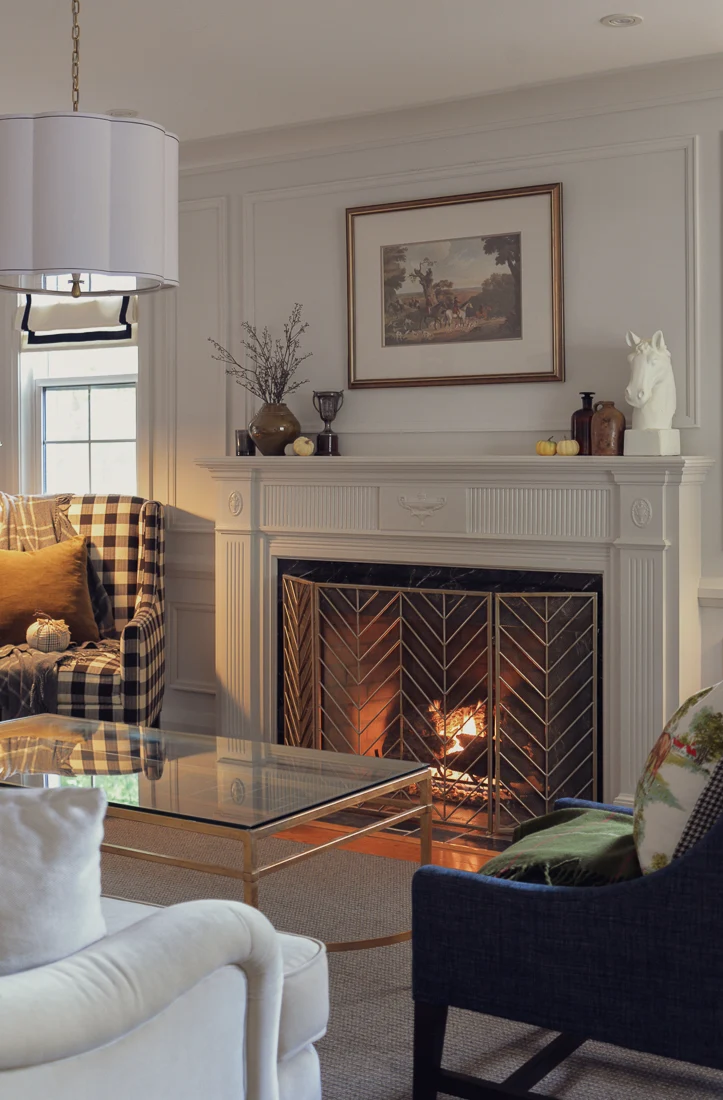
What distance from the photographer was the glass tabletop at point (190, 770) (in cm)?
261

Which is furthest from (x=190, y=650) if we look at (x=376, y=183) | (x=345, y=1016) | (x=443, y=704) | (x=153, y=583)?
(x=345, y=1016)

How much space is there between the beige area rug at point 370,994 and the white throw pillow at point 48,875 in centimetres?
115

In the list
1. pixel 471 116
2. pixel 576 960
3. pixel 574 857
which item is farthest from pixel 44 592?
pixel 576 960

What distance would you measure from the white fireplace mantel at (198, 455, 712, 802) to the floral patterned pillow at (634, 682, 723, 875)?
75.6 inches

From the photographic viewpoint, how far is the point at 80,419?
5.49 meters

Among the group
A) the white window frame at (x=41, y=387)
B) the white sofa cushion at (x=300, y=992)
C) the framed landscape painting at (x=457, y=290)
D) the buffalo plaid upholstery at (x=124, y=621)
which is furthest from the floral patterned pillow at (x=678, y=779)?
the white window frame at (x=41, y=387)

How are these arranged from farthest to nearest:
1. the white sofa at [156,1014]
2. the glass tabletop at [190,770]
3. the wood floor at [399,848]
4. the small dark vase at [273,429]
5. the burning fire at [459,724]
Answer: the small dark vase at [273,429] < the burning fire at [459,724] < the wood floor at [399,848] < the glass tabletop at [190,770] < the white sofa at [156,1014]

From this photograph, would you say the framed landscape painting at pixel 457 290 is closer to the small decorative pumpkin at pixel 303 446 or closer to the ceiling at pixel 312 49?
the small decorative pumpkin at pixel 303 446

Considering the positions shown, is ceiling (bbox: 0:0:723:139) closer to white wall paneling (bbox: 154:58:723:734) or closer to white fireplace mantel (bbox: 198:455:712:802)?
white wall paneling (bbox: 154:58:723:734)

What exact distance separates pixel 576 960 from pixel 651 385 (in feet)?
→ 7.63

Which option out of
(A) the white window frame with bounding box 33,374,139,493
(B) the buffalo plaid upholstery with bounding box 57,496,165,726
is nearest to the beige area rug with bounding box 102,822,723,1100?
(B) the buffalo plaid upholstery with bounding box 57,496,165,726

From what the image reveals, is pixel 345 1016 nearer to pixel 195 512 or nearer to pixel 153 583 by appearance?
pixel 153 583

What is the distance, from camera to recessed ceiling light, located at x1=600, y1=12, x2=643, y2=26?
135 inches

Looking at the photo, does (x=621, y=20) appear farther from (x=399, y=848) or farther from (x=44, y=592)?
(x=44, y=592)
